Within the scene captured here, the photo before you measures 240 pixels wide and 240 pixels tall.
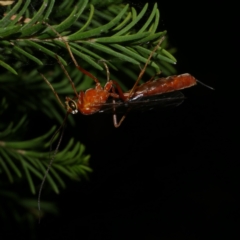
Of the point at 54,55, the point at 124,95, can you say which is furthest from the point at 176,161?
the point at 54,55

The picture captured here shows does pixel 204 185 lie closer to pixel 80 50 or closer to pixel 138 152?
pixel 138 152

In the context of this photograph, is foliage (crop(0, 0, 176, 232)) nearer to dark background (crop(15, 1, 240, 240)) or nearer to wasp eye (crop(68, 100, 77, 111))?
wasp eye (crop(68, 100, 77, 111))

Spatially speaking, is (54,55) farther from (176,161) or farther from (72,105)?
(176,161)

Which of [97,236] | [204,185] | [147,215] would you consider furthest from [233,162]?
[97,236]

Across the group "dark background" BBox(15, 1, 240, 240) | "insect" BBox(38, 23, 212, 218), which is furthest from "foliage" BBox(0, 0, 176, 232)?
"dark background" BBox(15, 1, 240, 240)

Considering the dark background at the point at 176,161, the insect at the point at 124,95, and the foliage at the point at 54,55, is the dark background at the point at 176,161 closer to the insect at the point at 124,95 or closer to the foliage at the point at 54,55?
the foliage at the point at 54,55

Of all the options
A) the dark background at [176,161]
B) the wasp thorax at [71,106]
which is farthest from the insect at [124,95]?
the dark background at [176,161]
